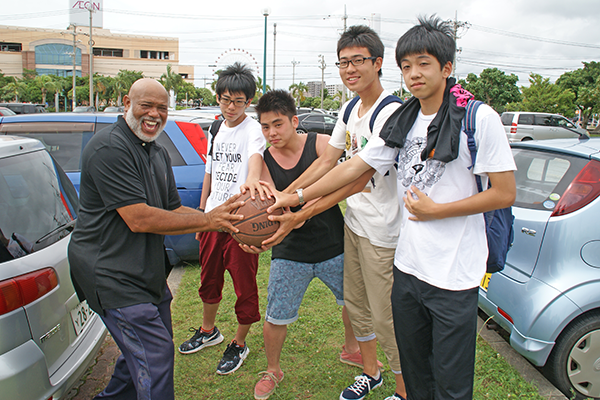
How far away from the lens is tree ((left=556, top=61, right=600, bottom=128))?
40244 mm

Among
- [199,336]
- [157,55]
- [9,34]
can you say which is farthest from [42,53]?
[199,336]

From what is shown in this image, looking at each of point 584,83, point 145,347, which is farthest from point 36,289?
point 584,83

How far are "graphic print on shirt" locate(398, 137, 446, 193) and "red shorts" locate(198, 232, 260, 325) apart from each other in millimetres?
1594

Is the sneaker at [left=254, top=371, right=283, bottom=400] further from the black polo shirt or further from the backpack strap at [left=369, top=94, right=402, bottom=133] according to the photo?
the backpack strap at [left=369, top=94, right=402, bottom=133]

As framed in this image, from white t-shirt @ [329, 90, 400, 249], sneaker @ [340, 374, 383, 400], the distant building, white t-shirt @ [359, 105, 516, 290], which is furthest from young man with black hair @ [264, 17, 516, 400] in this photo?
the distant building

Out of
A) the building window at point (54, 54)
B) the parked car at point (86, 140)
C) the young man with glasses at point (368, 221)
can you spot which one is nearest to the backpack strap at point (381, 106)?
the young man with glasses at point (368, 221)

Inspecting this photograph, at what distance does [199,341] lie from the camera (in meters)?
3.48

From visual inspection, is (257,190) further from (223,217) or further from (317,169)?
(317,169)

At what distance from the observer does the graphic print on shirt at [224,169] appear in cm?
332

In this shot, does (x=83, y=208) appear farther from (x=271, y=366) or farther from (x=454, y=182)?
(x=454, y=182)

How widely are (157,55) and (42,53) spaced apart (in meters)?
22.3

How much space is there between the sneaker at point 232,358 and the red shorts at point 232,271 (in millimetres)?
227

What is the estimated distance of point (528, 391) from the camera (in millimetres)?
2787

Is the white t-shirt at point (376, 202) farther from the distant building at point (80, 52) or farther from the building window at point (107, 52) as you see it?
the building window at point (107, 52)
